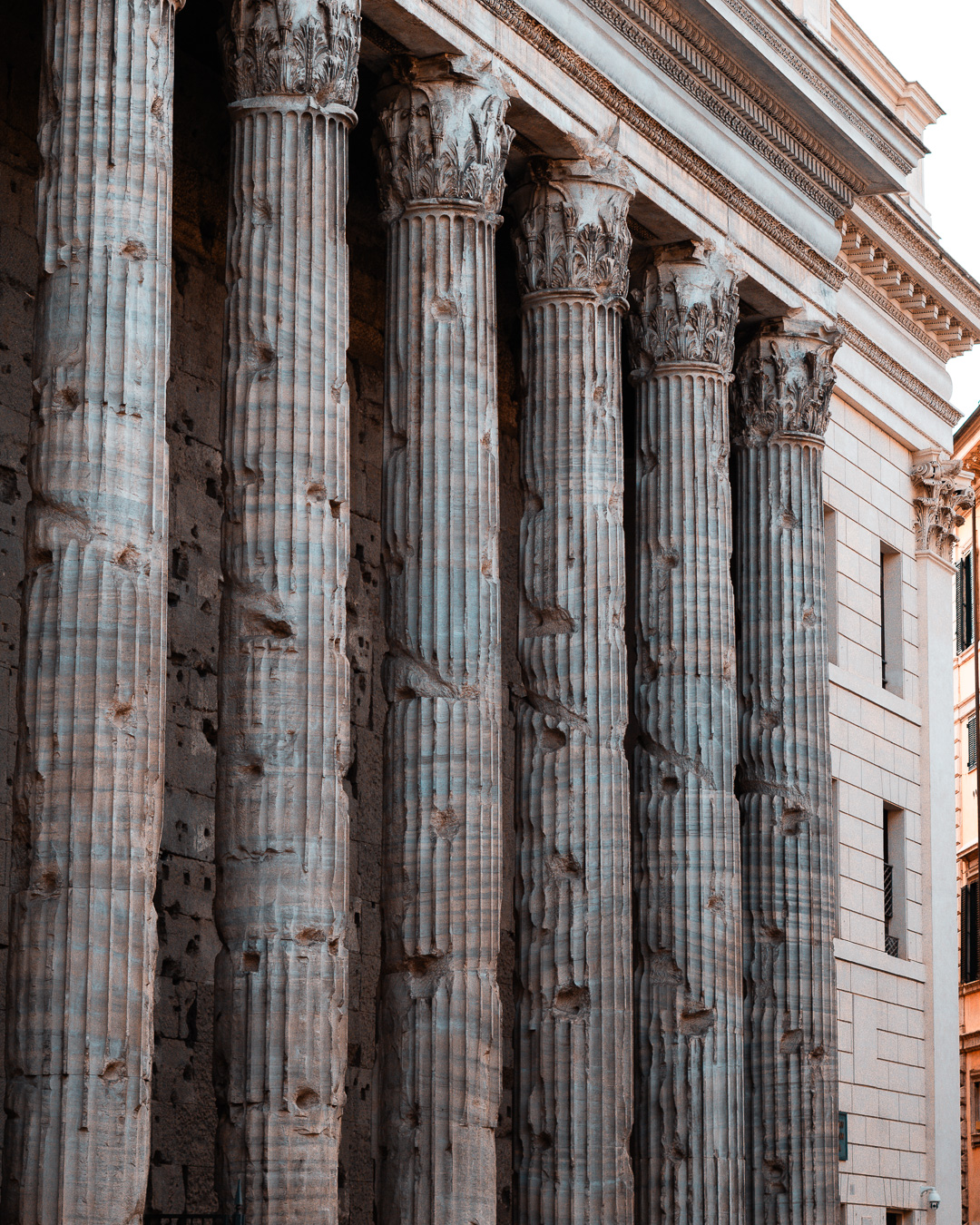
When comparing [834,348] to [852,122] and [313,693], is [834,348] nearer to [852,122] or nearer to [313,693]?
[852,122]

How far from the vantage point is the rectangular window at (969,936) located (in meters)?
45.7

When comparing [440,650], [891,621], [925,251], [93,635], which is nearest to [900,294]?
[925,251]

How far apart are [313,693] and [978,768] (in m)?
32.1

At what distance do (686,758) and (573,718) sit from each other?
91.0 inches

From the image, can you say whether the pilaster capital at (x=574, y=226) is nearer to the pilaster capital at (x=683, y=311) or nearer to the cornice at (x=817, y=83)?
the pilaster capital at (x=683, y=311)

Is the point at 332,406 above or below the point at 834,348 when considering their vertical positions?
below

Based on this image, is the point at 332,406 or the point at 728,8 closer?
the point at 332,406

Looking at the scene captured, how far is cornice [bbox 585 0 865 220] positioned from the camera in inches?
780

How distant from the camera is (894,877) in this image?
2766 centimetres

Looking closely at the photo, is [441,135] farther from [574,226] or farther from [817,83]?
[817,83]

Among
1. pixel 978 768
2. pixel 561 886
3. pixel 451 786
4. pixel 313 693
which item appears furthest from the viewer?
pixel 978 768

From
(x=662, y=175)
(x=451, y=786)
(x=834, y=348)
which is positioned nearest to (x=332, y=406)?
(x=451, y=786)

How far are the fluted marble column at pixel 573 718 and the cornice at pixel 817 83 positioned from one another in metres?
2.80

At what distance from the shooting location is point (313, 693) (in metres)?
14.7
